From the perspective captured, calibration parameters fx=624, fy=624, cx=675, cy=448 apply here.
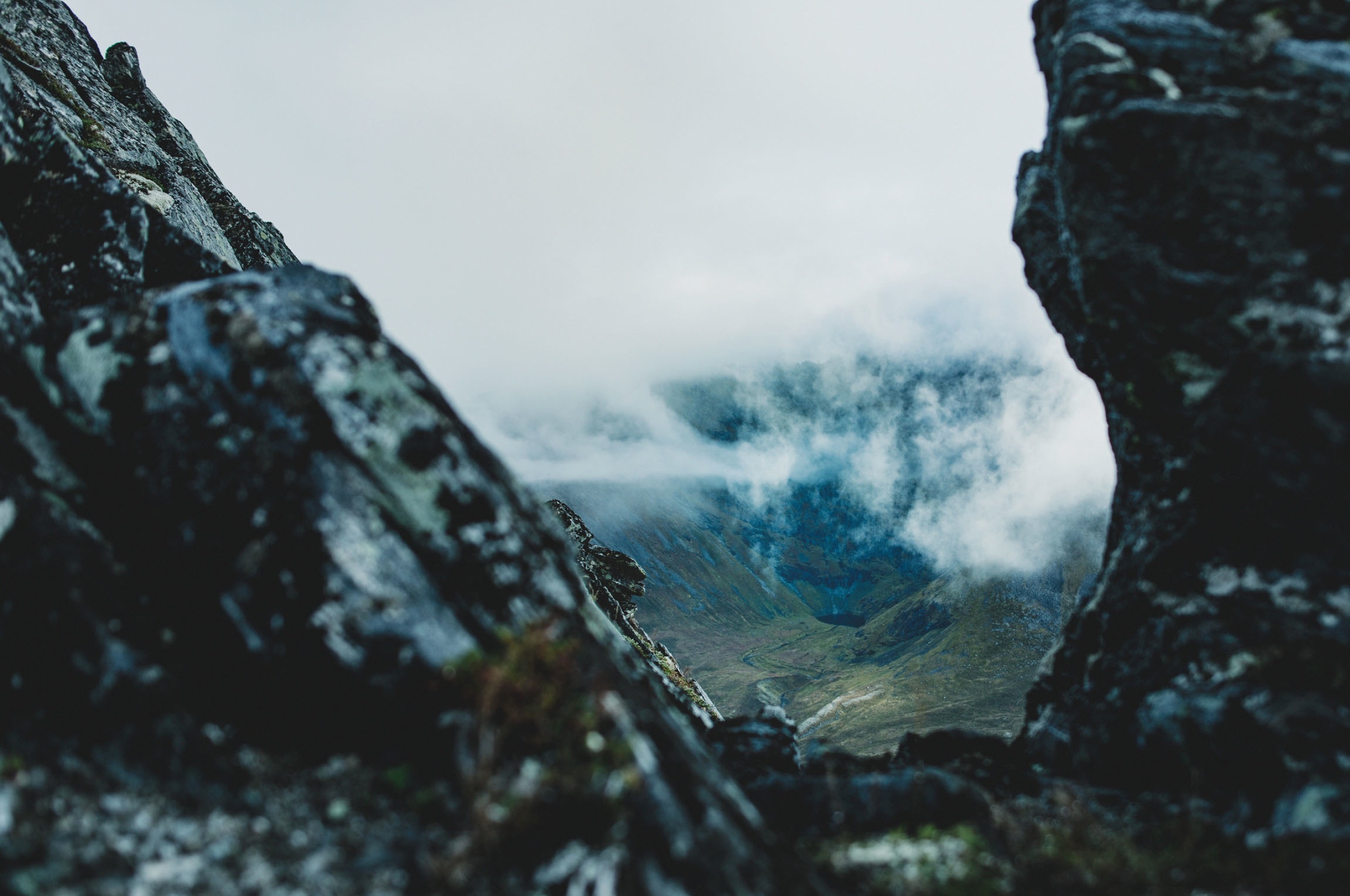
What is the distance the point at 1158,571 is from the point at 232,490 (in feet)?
70.2

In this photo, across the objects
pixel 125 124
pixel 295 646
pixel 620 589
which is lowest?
pixel 620 589

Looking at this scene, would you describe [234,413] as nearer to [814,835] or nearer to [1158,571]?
[814,835]

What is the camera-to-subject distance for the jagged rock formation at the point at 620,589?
34.4 m

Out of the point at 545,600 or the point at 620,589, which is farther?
the point at 620,589

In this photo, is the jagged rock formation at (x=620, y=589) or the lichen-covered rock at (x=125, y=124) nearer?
the lichen-covered rock at (x=125, y=124)

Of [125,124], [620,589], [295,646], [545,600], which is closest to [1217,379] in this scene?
[545,600]

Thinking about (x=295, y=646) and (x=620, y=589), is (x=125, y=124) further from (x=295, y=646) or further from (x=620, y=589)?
(x=620, y=589)

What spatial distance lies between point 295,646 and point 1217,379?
21364mm

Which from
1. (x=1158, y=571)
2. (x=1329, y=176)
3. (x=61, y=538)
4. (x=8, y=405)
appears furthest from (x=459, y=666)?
(x=1329, y=176)

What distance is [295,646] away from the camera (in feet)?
30.4

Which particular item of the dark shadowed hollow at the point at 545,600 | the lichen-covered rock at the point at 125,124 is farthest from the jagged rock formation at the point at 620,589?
the lichen-covered rock at the point at 125,124

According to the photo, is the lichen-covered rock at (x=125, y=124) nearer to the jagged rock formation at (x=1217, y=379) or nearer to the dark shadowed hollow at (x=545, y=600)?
the dark shadowed hollow at (x=545, y=600)

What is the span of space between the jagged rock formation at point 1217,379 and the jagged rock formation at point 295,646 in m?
11.1

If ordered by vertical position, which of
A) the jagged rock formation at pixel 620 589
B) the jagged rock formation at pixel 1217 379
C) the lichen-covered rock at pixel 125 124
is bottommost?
the jagged rock formation at pixel 620 589
